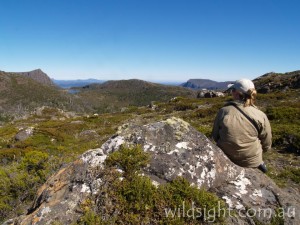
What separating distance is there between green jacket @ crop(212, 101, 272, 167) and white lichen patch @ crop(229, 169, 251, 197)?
21.0 inches

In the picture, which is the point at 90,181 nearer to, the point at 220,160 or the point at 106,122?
the point at 220,160

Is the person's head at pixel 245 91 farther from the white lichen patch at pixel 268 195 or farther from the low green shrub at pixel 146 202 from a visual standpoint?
the low green shrub at pixel 146 202

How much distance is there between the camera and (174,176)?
5.32 meters

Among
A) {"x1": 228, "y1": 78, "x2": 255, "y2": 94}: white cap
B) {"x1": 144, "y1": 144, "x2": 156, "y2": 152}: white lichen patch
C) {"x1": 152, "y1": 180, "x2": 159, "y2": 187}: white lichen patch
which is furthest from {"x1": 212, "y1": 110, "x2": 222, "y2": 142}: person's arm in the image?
{"x1": 152, "y1": 180, "x2": 159, "y2": 187}: white lichen patch

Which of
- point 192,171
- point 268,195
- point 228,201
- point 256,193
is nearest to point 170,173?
point 192,171

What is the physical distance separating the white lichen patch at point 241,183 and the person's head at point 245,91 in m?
1.70

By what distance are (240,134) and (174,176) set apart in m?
1.99

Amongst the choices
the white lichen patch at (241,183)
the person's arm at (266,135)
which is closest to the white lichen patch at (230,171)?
the white lichen patch at (241,183)

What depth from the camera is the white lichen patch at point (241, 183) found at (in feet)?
17.9

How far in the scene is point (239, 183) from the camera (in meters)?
→ 5.69

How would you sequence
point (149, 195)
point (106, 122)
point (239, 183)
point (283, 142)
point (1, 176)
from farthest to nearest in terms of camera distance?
point (106, 122) → point (283, 142) → point (1, 176) → point (239, 183) → point (149, 195)

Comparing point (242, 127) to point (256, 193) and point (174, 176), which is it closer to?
point (256, 193)

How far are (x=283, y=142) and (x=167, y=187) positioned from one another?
1273 centimetres

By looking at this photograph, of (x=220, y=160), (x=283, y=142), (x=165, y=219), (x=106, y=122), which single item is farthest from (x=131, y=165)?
(x=106, y=122)
